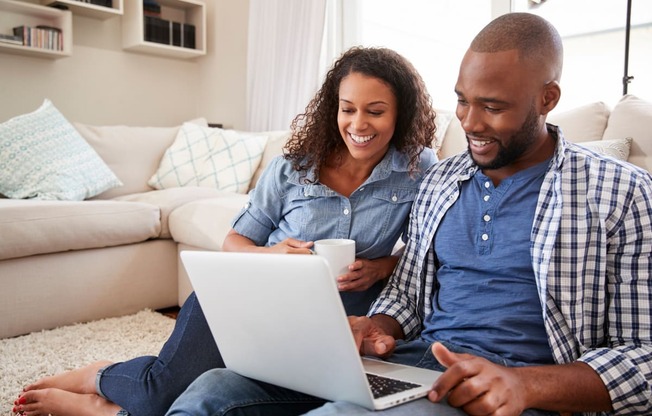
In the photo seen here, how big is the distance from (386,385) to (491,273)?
31cm

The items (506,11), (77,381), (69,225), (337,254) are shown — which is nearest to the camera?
(337,254)

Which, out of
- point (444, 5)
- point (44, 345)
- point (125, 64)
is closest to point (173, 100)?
point (125, 64)

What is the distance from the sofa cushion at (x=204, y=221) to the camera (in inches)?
93.0

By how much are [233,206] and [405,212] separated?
122cm

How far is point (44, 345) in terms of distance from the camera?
2045 millimetres

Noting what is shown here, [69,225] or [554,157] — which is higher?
[554,157]

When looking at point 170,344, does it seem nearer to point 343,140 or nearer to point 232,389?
point 232,389

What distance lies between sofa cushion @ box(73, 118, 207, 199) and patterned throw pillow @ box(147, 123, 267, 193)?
67mm

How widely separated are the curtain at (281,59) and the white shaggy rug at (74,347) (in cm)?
175

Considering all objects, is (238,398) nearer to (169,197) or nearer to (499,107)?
(499,107)

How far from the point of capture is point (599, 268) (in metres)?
0.93

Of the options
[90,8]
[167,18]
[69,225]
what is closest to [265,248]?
[69,225]

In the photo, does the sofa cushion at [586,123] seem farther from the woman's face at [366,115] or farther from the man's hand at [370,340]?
the man's hand at [370,340]

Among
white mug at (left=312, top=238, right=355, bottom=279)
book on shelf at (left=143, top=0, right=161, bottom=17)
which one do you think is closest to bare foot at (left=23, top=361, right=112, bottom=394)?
white mug at (left=312, top=238, right=355, bottom=279)
